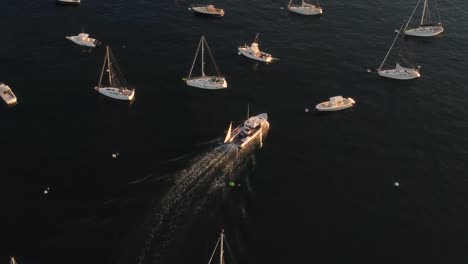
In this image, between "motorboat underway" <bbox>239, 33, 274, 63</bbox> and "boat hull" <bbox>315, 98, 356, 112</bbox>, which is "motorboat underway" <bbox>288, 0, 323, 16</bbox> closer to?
"motorboat underway" <bbox>239, 33, 274, 63</bbox>

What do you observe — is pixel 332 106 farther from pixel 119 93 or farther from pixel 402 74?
pixel 119 93

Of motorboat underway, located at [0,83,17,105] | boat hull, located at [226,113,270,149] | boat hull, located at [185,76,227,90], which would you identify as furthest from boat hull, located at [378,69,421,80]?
motorboat underway, located at [0,83,17,105]

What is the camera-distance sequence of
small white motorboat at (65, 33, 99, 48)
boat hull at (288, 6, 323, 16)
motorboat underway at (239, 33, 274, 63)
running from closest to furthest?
motorboat underway at (239, 33, 274, 63)
small white motorboat at (65, 33, 99, 48)
boat hull at (288, 6, 323, 16)

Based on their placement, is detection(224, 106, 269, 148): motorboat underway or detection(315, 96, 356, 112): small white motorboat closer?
detection(224, 106, 269, 148): motorboat underway

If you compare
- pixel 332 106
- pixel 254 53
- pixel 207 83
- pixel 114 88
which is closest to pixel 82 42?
pixel 114 88

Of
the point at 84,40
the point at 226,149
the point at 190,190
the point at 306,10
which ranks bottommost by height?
the point at 190,190

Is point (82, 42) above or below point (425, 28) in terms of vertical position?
below
